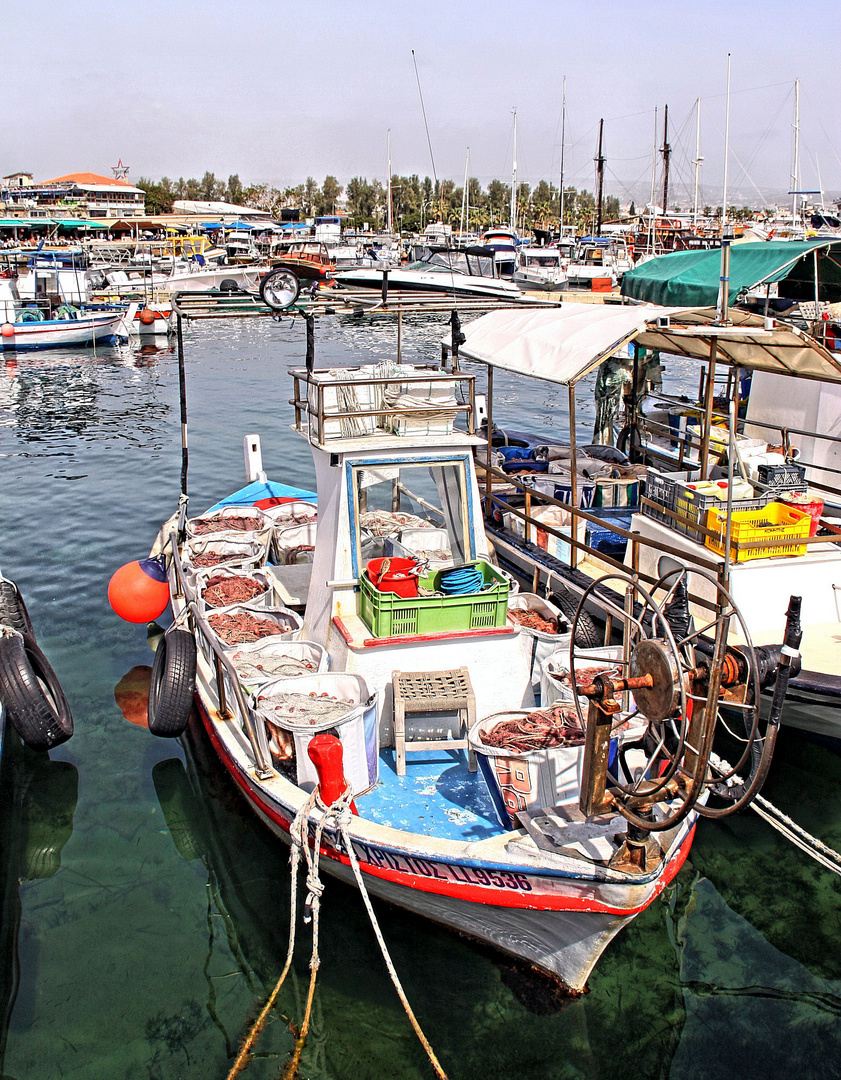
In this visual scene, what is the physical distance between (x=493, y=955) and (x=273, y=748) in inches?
103

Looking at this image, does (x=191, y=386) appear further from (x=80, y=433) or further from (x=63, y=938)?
(x=63, y=938)

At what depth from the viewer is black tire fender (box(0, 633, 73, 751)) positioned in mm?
9383

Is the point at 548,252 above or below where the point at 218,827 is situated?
above

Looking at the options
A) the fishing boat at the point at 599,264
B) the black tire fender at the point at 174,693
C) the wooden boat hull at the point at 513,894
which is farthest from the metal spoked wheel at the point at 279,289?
the fishing boat at the point at 599,264

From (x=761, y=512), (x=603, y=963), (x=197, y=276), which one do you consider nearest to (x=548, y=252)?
(x=197, y=276)

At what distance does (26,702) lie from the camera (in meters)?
9.41

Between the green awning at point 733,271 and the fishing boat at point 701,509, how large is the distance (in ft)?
9.67

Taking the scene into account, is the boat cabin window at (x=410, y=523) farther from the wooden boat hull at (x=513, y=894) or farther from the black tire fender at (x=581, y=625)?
the wooden boat hull at (x=513, y=894)

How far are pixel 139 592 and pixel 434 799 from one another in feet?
21.7

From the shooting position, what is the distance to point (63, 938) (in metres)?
7.62

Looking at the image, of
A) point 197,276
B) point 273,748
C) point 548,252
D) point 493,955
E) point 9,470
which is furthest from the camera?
point 548,252

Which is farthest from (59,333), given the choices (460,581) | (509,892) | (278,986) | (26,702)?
(509,892)

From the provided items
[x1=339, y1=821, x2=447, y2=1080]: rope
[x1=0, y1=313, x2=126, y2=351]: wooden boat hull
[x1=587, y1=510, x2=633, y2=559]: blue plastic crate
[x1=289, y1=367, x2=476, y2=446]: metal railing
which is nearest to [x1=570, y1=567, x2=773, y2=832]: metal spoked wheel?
[x1=339, y1=821, x2=447, y2=1080]: rope

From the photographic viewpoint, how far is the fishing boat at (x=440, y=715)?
20.1ft
